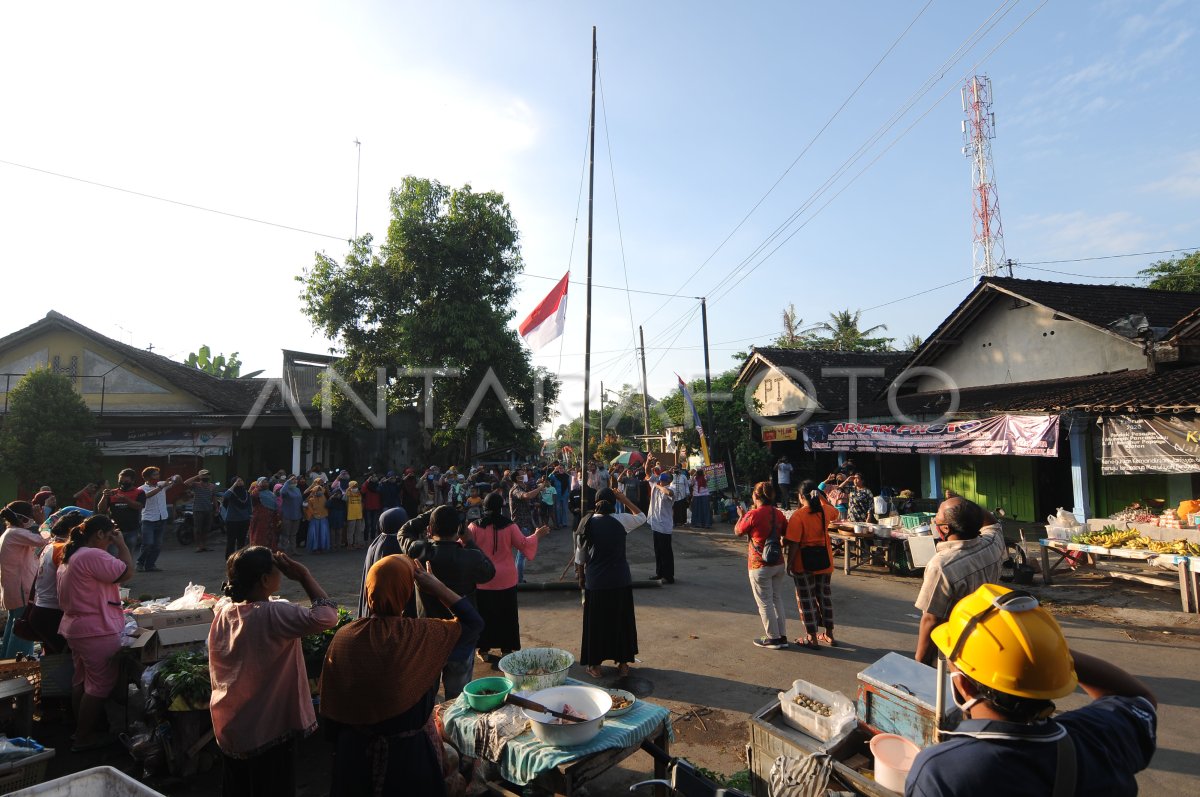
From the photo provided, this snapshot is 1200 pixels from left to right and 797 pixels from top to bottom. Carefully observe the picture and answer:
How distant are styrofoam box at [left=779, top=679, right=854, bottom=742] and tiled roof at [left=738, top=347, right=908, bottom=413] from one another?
19.7m

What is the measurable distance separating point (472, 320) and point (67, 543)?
14.2 metres

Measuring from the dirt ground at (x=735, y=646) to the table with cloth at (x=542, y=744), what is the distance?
37.5 inches

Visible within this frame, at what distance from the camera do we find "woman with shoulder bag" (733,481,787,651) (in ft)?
21.5

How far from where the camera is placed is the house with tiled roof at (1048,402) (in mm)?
10461

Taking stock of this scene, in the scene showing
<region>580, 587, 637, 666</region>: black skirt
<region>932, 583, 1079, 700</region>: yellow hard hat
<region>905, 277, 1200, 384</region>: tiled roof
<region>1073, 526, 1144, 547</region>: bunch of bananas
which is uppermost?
<region>905, 277, 1200, 384</region>: tiled roof

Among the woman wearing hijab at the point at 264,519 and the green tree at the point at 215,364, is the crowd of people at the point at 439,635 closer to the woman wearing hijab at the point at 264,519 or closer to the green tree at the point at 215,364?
the woman wearing hijab at the point at 264,519

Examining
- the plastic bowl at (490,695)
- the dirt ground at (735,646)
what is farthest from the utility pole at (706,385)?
the plastic bowl at (490,695)

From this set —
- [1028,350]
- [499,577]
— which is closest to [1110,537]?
[1028,350]

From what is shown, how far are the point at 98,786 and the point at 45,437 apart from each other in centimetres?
1749

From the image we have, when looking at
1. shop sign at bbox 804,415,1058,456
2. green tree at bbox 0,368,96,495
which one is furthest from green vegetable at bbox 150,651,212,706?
green tree at bbox 0,368,96,495

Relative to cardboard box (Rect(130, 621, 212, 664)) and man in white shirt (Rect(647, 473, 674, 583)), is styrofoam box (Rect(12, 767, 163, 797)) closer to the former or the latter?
cardboard box (Rect(130, 621, 212, 664))

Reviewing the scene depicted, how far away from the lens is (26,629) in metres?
5.07

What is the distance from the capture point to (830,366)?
83.4 ft

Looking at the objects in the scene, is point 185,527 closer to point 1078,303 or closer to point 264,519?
point 264,519
